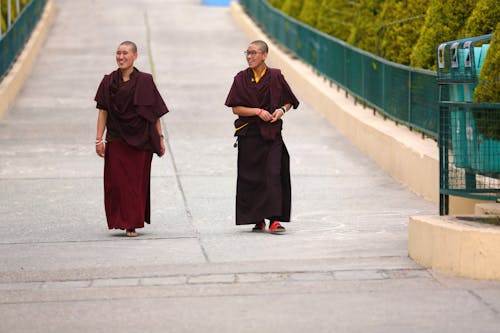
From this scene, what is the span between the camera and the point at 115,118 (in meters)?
11.3

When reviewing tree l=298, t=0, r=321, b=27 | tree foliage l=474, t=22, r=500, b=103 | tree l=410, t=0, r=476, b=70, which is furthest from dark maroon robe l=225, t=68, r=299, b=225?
tree l=298, t=0, r=321, b=27

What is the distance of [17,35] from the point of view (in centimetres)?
2798

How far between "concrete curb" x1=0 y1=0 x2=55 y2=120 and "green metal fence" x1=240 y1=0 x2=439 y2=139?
575 cm

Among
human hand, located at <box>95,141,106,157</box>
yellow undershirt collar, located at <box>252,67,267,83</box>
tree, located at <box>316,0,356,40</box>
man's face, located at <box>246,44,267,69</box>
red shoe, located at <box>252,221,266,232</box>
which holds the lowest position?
red shoe, located at <box>252,221,266,232</box>

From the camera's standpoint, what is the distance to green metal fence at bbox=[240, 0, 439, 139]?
14781 millimetres

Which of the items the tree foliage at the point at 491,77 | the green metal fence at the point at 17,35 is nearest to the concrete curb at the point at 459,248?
the tree foliage at the point at 491,77

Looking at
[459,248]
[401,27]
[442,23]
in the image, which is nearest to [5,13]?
[401,27]

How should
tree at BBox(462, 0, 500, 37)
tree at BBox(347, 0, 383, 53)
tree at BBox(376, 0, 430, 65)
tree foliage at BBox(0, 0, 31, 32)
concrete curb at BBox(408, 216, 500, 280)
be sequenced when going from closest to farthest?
concrete curb at BBox(408, 216, 500, 280), tree at BBox(462, 0, 500, 37), tree at BBox(376, 0, 430, 65), tree at BBox(347, 0, 383, 53), tree foliage at BBox(0, 0, 31, 32)

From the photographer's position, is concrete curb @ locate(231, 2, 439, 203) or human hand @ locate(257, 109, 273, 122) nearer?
human hand @ locate(257, 109, 273, 122)

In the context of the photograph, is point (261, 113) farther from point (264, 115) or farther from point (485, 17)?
point (485, 17)

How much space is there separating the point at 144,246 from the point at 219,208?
264cm

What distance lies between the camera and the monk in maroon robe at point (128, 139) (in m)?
11.2

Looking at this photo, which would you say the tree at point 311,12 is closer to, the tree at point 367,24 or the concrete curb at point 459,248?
the tree at point 367,24

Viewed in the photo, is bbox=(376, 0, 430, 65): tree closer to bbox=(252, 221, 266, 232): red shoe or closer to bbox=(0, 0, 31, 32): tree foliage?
bbox=(252, 221, 266, 232): red shoe
